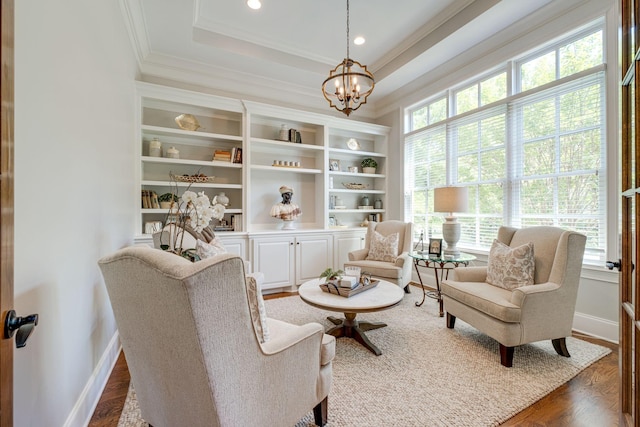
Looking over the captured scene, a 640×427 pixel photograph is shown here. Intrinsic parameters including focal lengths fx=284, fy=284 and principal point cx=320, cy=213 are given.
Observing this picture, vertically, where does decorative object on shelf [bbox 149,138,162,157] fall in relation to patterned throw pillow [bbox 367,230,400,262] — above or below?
above

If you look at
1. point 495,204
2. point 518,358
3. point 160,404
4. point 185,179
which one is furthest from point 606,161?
point 185,179

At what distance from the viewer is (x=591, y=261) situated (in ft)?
8.56

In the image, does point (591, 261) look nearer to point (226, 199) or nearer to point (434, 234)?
point (434, 234)

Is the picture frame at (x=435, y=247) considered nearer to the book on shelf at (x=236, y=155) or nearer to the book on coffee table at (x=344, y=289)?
the book on coffee table at (x=344, y=289)

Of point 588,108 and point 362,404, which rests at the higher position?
point 588,108

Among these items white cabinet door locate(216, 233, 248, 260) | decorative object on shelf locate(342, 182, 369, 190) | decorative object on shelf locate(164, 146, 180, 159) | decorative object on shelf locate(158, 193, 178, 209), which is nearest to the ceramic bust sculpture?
white cabinet door locate(216, 233, 248, 260)

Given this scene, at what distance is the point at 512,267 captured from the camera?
2381 mm

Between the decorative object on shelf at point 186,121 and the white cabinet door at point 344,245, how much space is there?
253 centimetres

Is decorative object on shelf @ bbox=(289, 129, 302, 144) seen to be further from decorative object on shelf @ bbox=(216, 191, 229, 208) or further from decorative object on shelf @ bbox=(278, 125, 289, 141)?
decorative object on shelf @ bbox=(216, 191, 229, 208)

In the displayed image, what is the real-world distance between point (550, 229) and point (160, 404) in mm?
2948

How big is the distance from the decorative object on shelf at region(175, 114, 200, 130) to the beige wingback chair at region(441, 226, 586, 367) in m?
3.62

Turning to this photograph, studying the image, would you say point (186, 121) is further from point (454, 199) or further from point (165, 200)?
point (454, 199)

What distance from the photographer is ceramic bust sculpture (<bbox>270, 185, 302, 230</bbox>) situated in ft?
13.6

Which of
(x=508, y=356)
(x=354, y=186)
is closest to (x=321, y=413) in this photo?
(x=508, y=356)
